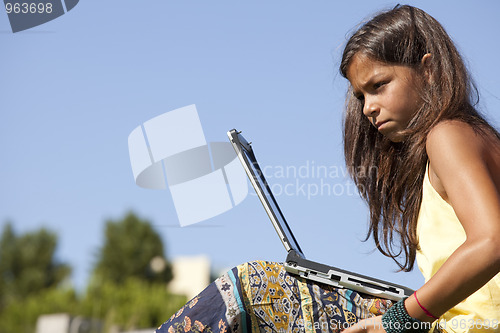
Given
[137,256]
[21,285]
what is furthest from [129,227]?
[21,285]

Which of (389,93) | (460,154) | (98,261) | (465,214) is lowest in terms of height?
(98,261)

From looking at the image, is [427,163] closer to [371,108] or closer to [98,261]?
[371,108]

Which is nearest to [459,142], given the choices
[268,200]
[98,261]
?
[268,200]

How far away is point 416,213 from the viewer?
175cm

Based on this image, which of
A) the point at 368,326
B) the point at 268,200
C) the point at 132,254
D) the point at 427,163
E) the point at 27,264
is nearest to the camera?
the point at 368,326

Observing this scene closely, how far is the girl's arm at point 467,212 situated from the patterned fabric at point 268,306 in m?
0.17

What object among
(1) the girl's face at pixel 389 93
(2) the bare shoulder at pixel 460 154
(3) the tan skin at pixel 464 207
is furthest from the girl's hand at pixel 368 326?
(1) the girl's face at pixel 389 93

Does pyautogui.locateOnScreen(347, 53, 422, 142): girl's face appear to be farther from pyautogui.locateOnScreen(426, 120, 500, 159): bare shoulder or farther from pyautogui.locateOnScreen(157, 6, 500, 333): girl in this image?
pyautogui.locateOnScreen(426, 120, 500, 159): bare shoulder

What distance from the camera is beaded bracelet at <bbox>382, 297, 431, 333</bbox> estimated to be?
1442 mm

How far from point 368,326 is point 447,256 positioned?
0.87 ft

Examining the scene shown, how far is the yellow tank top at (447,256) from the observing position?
59.1 inches

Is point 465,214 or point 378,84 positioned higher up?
point 378,84

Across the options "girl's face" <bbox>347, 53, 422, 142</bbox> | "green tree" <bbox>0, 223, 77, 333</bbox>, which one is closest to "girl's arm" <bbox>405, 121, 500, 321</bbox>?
"girl's face" <bbox>347, 53, 422, 142</bbox>

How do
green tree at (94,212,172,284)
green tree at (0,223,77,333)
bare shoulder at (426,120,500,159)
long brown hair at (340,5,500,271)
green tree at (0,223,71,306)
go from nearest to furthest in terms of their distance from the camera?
bare shoulder at (426,120,500,159), long brown hair at (340,5,500,271), green tree at (0,223,77,333), green tree at (0,223,71,306), green tree at (94,212,172,284)
